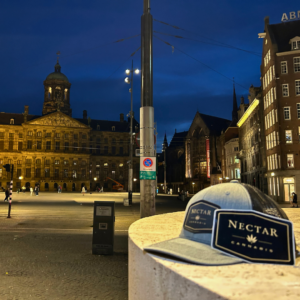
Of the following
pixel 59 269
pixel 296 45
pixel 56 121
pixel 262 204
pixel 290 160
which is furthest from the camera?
pixel 56 121

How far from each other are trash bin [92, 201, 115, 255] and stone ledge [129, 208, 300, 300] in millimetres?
5211

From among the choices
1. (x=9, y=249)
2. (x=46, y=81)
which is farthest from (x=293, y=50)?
(x=46, y=81)

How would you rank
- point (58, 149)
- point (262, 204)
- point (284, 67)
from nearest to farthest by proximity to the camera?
point (262, 204) → point (284, 67) → point (58, 149)

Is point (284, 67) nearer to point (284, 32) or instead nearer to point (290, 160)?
point (284, 32)

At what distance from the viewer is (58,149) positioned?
9150cm

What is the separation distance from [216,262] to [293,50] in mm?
38010

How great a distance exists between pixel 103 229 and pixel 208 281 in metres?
6.31

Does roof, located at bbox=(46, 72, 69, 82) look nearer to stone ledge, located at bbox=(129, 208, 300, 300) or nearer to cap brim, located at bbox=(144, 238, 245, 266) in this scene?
cap brim, located at bbox=(144, 238, 245, 266)

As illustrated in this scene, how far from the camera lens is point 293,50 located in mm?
35094

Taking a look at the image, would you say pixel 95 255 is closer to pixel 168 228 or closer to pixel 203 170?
pixel 168 228

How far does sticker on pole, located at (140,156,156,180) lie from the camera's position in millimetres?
10531

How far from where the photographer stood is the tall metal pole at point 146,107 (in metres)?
10.3

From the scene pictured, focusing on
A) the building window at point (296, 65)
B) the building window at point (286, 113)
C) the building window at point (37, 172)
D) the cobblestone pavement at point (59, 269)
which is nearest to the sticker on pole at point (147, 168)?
the cobblestone pavement at point (59, 269)

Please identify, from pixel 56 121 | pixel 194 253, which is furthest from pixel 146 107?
pixel 56 121
